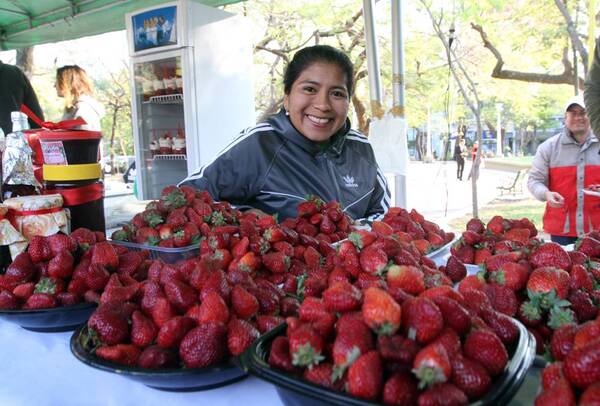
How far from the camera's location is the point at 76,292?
41.6 inches

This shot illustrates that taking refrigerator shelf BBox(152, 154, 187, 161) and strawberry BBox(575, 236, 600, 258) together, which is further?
refrigerator shelf BBox(152, 154, 187, 161)

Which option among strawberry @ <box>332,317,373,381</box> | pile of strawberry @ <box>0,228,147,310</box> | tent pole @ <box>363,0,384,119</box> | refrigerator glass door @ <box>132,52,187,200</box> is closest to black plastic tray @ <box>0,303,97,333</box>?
pile of strawberry @ <box>0,228,147,310</box>

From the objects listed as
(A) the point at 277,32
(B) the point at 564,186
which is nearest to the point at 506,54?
(A) the point at 277,32

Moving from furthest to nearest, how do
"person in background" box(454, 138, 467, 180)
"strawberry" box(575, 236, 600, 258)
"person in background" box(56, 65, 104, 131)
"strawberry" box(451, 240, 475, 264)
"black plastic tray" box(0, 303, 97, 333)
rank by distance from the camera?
"person in background" box(454, 138, 467, 180)
"person in background" box(56, 65, 104, 131)
"strawberry" box(451, 240, 475, 264)
"strawberry" box(575, 236, 600, 258)
"black plastic tray" box(0, 303, 97, 333)

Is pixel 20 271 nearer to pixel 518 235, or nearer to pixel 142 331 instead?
pixel 142 331

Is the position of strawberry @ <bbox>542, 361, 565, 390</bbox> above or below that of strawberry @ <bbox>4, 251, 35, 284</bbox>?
below

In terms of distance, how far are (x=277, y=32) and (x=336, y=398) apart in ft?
25.0

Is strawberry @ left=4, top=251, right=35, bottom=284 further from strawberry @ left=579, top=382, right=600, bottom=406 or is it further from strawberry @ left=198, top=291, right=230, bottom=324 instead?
strawberry @ left=579, top=382, right=600, bottom=406

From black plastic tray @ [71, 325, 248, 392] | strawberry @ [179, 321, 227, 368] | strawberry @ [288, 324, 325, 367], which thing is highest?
strawberry @ [288, 324, 325, 367]

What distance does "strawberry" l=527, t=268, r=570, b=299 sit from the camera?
0.89m

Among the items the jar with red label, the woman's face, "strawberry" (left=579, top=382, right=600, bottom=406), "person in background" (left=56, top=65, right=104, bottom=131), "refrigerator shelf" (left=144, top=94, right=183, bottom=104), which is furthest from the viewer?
the jar with red label

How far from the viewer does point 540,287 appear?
0.90 meters

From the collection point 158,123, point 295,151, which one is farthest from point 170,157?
point 295,151

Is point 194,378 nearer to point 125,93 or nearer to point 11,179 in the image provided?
point 11,179
